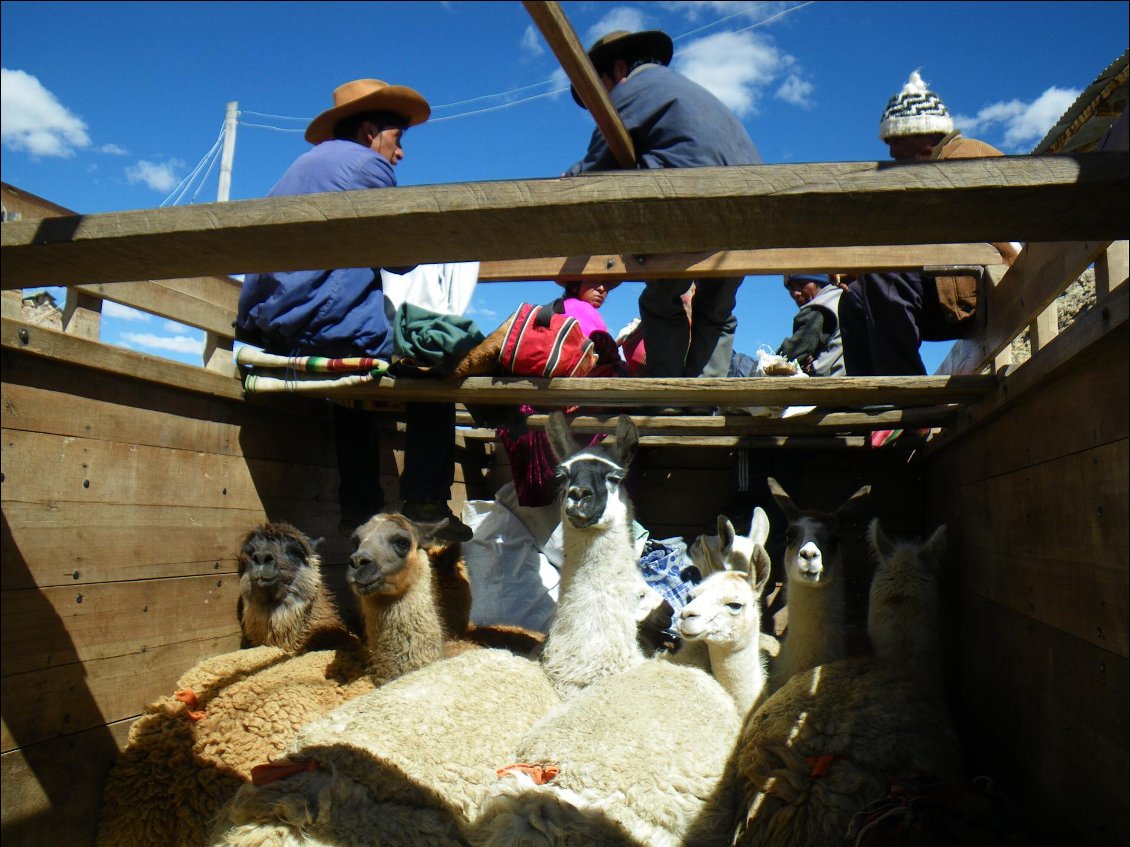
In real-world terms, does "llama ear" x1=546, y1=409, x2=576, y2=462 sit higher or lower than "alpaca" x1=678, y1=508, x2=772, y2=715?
higher

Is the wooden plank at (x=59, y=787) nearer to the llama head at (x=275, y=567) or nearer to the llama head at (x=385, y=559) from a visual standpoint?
the llama head at (x=275, y=567)

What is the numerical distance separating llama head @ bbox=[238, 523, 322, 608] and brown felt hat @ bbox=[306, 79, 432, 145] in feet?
7.93

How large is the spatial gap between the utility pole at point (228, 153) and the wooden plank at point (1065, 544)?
17806 mm

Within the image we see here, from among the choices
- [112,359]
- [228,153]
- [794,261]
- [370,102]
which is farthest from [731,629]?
[228,153]

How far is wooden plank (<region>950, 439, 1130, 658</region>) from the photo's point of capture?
228 centimetres

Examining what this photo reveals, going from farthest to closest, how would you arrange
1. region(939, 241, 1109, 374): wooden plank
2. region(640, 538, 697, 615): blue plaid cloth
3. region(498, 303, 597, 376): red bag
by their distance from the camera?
region(640, 538, 697, 615): blue plaid cloth → region(498, 303, 597, 376): red bag → region(939, 241, 1109, 374): wooden plank

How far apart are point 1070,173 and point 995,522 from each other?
7.58ft

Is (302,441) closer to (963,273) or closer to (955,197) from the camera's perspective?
(963,273)

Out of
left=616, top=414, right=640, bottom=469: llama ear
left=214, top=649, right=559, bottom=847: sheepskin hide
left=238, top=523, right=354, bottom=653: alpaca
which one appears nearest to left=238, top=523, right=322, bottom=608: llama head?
left=238, top=523, right=354, bottom=653: alpaca

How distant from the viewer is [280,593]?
4457 mm

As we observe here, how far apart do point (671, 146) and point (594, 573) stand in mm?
2246

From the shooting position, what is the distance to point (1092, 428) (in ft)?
8.30

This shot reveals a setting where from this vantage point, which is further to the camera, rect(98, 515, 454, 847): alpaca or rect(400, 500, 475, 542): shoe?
rect(400, 500, 475, 542): shoe

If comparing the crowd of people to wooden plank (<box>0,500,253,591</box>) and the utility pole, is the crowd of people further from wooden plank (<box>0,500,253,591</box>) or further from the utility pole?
the utility pole
